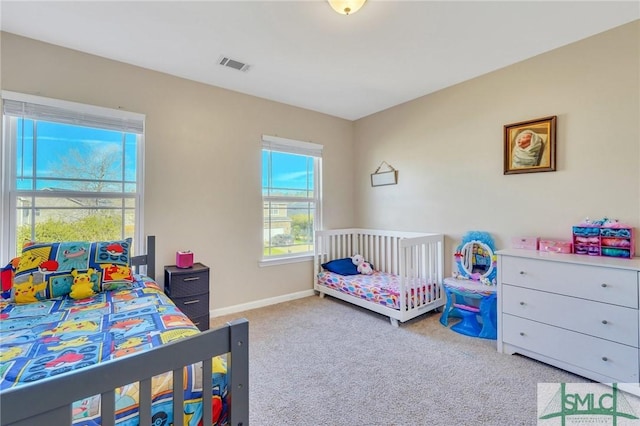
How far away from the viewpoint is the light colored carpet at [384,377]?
1.66 meters

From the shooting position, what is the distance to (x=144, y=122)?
275 centimetres

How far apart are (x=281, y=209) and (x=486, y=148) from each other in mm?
2369

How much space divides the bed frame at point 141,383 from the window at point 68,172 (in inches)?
88.9

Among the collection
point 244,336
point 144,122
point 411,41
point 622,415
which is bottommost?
point 622,415

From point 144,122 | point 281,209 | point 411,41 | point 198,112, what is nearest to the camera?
point 411,41

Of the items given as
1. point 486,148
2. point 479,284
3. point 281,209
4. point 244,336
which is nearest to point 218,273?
point 281,209

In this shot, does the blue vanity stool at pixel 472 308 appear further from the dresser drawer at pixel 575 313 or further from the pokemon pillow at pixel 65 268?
the pokemon pillow at pixel 65 268

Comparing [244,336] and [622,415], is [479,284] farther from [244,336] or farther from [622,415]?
[244,336]

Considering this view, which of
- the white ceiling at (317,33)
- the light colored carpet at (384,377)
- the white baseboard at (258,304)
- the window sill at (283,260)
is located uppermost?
the white ceiling at (317,33)

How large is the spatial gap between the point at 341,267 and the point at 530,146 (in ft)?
7.64

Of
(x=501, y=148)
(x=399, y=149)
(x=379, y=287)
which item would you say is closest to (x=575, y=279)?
(x=501, y=148)

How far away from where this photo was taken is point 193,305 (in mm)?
2676

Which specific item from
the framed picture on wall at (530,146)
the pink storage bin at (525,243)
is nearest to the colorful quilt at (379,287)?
the pink storage bin at (525,243)

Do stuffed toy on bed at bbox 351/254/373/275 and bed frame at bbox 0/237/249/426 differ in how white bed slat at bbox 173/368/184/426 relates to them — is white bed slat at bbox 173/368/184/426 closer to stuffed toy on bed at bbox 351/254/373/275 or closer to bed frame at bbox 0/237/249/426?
bed frame at bbox 0/237/249/426
